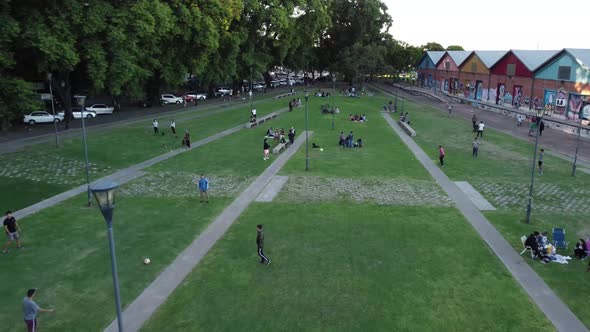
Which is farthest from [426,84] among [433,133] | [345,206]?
[345,206]

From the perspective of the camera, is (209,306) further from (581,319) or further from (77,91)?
(77,91)

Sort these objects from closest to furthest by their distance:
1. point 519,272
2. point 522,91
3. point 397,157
→ 1. point 519,272
2. point 397,157
3. point 522,91

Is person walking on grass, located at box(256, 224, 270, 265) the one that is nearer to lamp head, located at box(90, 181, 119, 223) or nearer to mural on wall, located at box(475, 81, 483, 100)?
lamp head, located at box(90, 181, 119, 223)

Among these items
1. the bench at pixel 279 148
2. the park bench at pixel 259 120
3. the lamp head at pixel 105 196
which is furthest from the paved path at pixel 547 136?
the lamp head at pixel 105 196

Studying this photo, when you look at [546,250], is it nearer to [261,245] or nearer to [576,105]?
[261,245]

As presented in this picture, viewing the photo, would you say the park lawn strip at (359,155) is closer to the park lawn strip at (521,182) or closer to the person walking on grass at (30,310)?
the park lawn strip at (521,182)

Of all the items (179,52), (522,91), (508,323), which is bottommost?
(508,323)

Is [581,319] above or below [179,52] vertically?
below
